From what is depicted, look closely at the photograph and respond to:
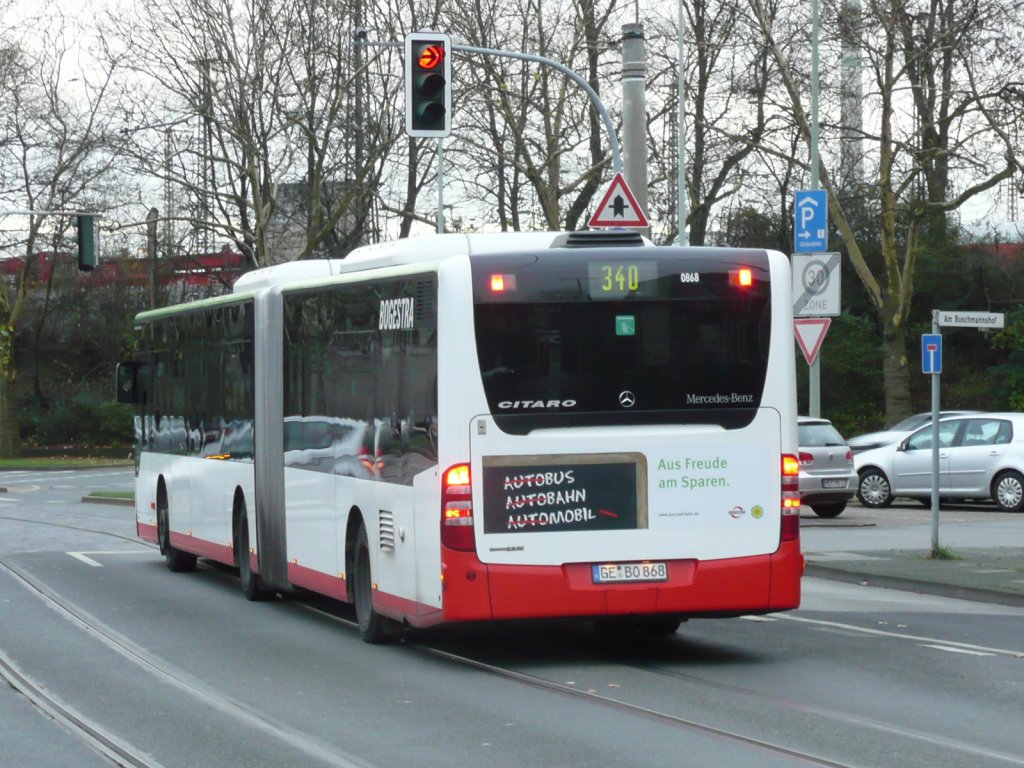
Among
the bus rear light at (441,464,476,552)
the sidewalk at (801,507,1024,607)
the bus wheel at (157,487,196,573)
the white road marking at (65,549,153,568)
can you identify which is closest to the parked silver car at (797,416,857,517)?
the sidewalk at (801,507,1024,607)

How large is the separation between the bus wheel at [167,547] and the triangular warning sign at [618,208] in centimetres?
612

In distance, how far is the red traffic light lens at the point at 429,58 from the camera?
1920cm

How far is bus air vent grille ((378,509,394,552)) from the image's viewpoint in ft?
40.4

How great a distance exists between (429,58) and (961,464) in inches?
543

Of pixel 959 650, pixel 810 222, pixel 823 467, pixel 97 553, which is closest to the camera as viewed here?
pixel 959 650

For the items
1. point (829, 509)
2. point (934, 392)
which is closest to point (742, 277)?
point (934, 392)

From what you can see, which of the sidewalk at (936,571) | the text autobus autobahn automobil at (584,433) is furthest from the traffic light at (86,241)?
the text autobus autobahn automobil at (584,433)

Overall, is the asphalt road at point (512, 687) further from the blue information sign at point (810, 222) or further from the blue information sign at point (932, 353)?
the blue information sign at point (810, 222)

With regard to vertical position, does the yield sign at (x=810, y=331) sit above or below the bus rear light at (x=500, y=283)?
below

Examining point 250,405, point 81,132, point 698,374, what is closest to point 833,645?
point 698,374

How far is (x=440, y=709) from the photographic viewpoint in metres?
9.68

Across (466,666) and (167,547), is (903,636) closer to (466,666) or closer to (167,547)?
(466,666)

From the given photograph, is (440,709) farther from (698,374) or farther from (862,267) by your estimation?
(862,267)

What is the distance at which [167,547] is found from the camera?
2041 cm
